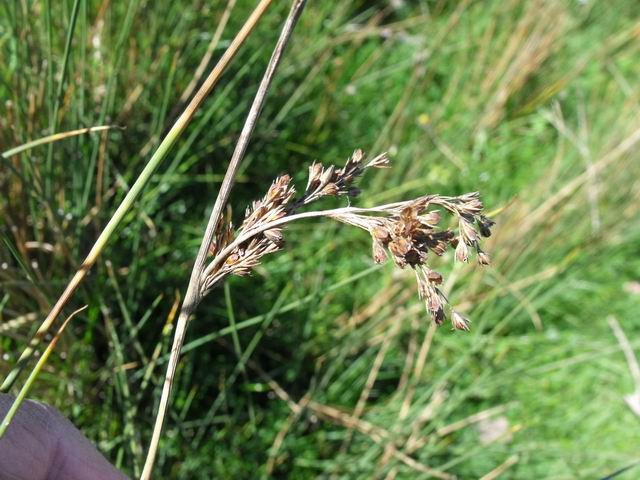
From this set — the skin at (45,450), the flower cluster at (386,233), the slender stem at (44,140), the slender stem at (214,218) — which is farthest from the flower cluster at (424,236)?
the skin at (45,450)

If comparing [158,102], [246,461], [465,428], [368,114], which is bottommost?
[465,428]

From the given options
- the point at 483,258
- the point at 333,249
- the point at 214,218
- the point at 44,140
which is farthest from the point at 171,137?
the point at 333,249

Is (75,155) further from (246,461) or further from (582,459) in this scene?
(582,459)

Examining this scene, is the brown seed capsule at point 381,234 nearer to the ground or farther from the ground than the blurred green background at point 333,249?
farther from the ground

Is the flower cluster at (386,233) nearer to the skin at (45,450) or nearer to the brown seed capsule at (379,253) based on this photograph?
the brown seed capsule at (379,253)

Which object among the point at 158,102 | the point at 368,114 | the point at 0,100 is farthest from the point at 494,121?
the point at 0,100

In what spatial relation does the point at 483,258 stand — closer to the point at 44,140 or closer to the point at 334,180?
the point at 334,180
